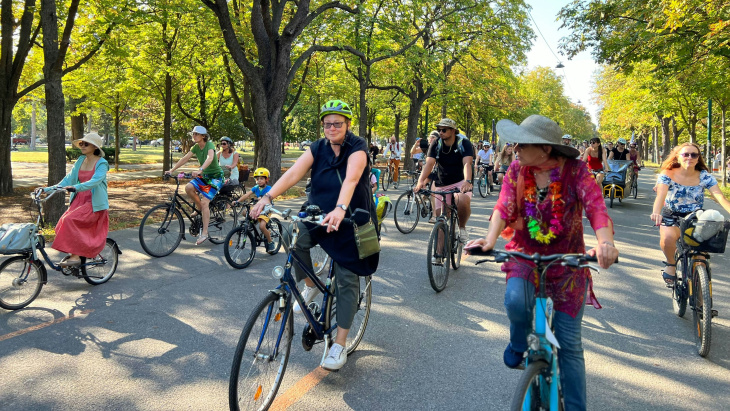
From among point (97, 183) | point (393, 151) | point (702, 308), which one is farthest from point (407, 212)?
point (393, 151)

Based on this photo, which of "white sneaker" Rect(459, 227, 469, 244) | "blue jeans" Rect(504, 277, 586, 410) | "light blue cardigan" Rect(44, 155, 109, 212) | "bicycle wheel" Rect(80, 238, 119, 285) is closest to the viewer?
"blue jeans" Rect(504, 277, 586, 410)

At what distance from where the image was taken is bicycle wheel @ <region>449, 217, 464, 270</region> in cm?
694

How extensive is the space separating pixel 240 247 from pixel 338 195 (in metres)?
3.98

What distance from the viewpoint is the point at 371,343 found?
15.0 ft

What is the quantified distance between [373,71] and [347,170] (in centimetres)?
2371

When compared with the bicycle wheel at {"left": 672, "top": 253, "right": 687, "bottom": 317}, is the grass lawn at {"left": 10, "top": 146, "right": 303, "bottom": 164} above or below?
above

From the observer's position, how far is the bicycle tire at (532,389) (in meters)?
2.38

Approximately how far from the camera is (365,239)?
361 centimetres

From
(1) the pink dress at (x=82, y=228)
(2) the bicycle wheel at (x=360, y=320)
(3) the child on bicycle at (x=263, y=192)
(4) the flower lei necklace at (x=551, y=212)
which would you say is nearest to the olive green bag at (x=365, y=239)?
(2) the bicycle wheel at (x=360, y=320)

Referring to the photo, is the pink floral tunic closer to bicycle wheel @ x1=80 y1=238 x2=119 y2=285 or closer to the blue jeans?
the blue jeans

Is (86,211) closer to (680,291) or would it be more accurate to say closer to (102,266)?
(102,266)

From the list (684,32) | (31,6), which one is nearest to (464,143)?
(684,32)

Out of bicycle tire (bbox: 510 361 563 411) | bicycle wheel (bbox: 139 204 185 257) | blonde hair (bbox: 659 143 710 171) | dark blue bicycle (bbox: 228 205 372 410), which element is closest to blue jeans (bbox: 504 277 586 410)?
bicycle tire (bbox: 510 361 563 411)

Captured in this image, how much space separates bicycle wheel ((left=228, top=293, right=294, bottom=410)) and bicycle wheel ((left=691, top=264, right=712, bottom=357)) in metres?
3.40
